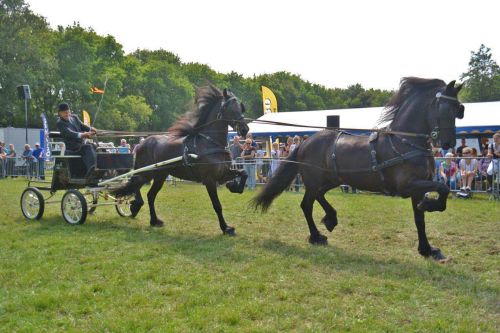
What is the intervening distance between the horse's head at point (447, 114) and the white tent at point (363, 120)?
1081cm

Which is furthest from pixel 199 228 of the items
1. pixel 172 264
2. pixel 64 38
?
pixel 64 38

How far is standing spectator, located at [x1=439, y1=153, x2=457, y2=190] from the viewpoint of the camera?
1523 centimetres

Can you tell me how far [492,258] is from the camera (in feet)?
23.9

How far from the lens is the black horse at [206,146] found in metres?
9.27

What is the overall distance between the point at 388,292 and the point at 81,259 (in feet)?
13.8

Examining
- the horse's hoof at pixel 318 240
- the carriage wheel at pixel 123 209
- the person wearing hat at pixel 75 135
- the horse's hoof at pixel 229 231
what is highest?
the person wearing hat at pixel 75 135

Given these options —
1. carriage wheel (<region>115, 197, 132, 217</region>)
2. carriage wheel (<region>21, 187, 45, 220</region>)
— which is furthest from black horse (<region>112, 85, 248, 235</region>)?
carriage wheel (<region>21, 187, 45, 220</region>)

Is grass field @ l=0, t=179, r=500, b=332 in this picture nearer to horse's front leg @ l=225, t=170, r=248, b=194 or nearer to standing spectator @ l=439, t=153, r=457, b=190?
horse's front leg @ l=225, t=170, r=248, b=194

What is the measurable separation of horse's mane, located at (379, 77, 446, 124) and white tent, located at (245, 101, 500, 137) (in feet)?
A: 33.5

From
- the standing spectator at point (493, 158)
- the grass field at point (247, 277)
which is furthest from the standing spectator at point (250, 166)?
the standing spectator at point (493, 158)

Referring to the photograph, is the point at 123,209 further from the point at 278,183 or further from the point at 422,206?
the point at 422,206

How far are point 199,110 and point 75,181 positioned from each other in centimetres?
299

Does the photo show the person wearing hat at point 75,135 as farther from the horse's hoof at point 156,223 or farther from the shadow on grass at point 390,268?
the shadow on grass at point 390,268

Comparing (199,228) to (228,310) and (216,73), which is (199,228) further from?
(216,73)
